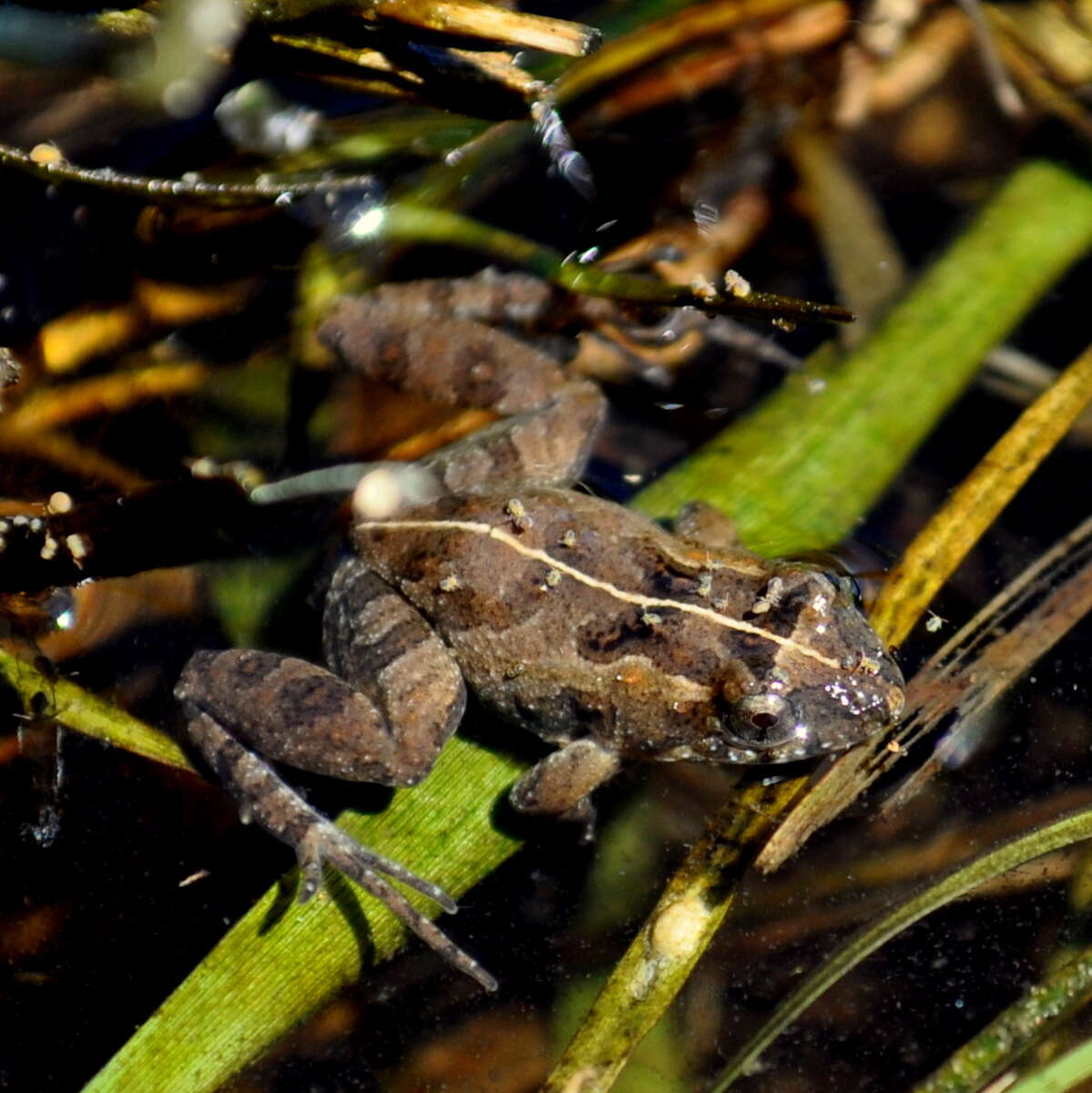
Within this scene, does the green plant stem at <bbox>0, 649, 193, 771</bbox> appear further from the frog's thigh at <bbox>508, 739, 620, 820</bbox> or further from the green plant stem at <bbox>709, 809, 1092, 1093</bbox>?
the green plant stem at <bbox>709, 809, 1092, 1093</bbox>

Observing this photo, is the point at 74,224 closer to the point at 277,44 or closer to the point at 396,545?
the point at 277,44

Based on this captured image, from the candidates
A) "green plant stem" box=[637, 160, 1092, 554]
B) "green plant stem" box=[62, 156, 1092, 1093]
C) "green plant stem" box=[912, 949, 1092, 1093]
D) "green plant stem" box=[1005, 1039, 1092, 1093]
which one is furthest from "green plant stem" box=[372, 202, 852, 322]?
"green plant stem" box=[1005, 1039, 1092, 1093]

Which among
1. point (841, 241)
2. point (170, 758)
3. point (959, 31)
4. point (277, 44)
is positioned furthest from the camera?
point (959, 31)

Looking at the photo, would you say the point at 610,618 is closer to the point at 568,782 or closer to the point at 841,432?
the point at 568,782

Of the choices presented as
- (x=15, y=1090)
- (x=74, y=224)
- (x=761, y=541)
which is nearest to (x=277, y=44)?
(x=74, y=224)

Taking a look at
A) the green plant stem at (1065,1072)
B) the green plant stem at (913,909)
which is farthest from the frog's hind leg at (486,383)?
the green plant stem at (1065,1072)

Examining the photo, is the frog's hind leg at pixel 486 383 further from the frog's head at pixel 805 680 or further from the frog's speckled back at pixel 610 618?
the frog's head at pixel 805 680

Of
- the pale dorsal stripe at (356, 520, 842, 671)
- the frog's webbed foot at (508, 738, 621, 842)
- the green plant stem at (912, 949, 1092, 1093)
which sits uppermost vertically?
the pale dorsal stripe at (356, 520, 842, 671)
